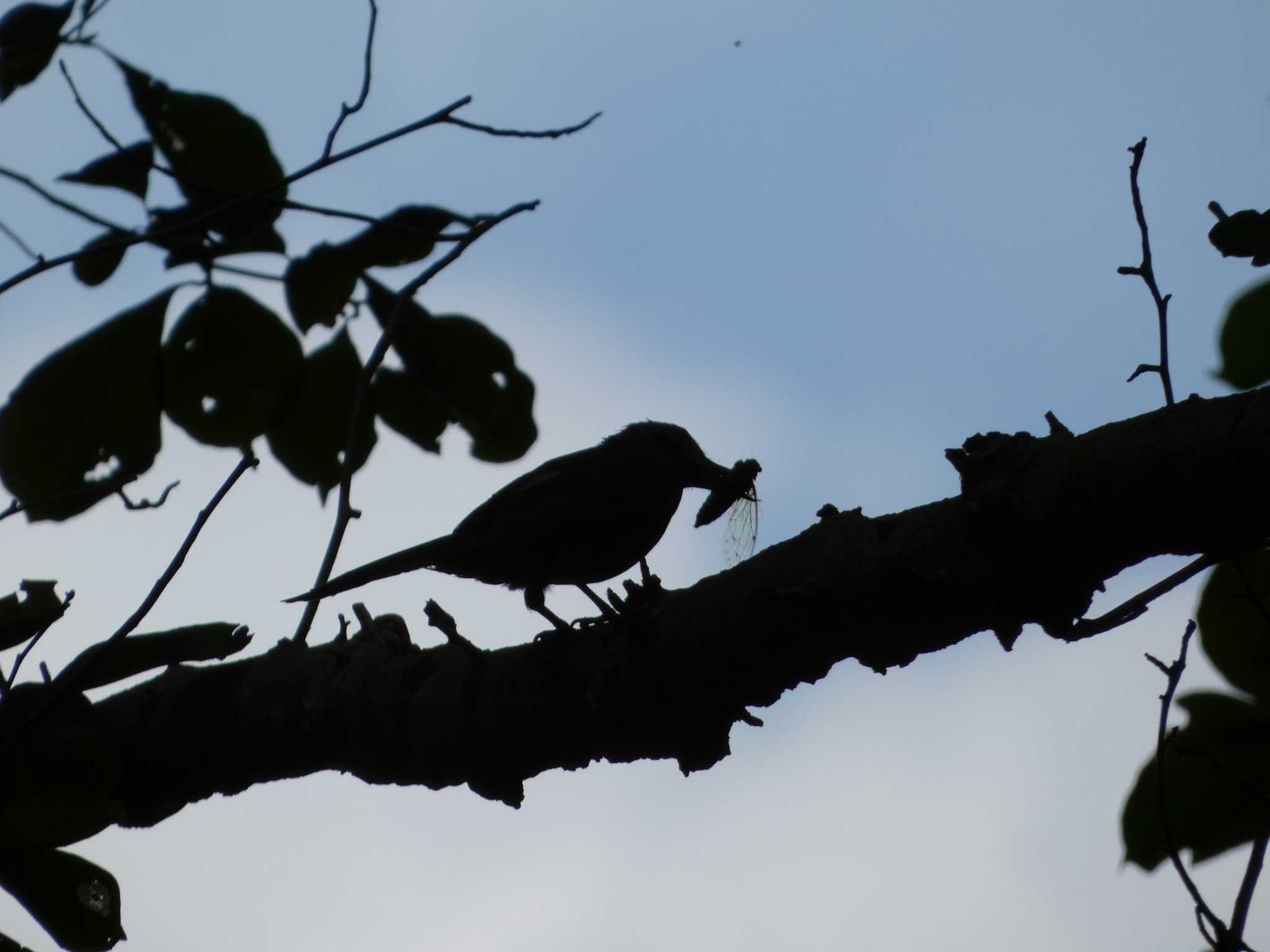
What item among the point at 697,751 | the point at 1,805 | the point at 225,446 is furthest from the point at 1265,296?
the point at 1,805

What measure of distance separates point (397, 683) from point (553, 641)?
55 cm

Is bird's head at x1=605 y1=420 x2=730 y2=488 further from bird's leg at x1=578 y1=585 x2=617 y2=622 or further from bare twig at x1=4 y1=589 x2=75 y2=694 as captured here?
bare twig at x1=4 y1=589 x2=75 y2=694

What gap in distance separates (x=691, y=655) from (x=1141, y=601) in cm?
100

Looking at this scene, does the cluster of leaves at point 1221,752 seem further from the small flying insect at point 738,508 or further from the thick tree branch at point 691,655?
the small flying insect at point 738,508

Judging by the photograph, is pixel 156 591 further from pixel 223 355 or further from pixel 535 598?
pixel 535 598

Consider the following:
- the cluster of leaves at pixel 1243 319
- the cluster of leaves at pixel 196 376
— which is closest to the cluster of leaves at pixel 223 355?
the cluster of leaves at pixel 196 376

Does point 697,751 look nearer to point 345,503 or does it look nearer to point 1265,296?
point 345,503

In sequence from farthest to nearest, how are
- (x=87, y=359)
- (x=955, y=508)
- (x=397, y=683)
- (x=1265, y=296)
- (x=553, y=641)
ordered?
1. (x=397, y=683)
2. (x=553, y=641)
3. (x=87, y=359)
4. (x=955, y=508)
5. (x=1265, y=296)

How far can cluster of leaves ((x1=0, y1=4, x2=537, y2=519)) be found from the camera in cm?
301

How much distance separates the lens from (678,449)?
556 cm

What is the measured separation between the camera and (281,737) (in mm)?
3818

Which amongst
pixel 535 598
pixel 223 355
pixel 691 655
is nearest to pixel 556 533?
pixel 535 598

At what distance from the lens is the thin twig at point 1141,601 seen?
2.59 metres

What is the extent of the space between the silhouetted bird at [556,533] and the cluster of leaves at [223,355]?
133 cm
